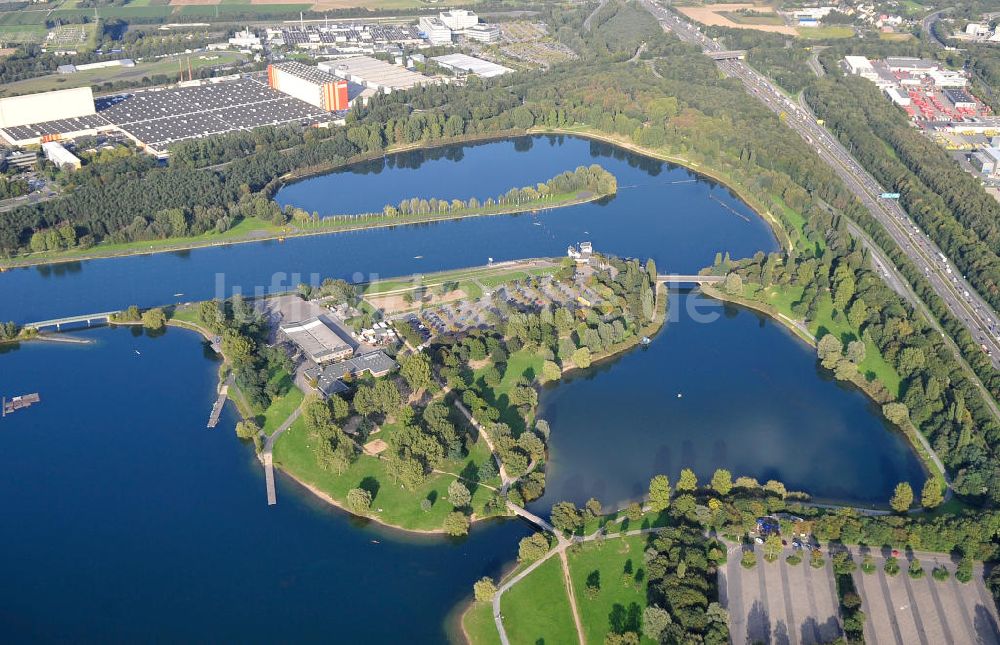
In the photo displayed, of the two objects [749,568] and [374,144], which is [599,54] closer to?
[374,144]

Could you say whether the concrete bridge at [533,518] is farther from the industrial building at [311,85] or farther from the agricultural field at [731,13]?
the agricultural field at [731,13]

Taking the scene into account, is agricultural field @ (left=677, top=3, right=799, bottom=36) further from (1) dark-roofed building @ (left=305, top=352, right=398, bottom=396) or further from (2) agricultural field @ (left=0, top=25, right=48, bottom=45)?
(1) dark-roofed building @ (left=305, top=352, right=398, bottom=396)

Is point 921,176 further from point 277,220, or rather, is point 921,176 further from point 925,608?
point 277,220

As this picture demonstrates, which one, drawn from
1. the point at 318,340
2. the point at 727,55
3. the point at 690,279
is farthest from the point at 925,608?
the point at 727,55

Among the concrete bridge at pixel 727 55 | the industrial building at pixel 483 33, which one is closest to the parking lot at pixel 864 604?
the concrete bridge at pixel 727 55

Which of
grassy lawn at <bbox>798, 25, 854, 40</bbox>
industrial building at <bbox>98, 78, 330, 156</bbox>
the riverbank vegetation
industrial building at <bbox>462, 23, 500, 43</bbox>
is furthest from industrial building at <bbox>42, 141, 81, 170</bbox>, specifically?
grassy lawn at <bbox>798, 25, 854, 40</bbox>

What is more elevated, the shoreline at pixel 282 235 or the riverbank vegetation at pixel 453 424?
the shoreline at pixel 282 235
